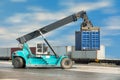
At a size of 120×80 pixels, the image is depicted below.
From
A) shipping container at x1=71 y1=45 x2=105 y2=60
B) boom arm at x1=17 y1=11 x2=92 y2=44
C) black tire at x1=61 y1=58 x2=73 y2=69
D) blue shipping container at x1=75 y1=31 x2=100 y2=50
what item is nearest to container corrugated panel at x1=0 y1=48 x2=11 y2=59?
shipping container at x1=71 y1=45 x2=105 y2=60

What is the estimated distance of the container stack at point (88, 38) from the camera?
131ft

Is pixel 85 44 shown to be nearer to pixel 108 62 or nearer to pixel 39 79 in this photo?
pixel 108 62

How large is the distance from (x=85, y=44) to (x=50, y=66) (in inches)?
343

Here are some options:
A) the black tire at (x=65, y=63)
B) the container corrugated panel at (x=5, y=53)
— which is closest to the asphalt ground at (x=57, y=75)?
the black tire at (x=65, y=63)

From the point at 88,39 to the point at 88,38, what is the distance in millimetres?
245

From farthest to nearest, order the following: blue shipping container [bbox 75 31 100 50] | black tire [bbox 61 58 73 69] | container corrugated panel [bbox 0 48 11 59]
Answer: container corrugated panel [bbox 0 48 11 59]
blue shipping container [bbox 75 31 100 50]
black tire [bbox 61 58 73 69]

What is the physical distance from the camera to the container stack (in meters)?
40.0

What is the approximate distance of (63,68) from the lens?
35.7 metres

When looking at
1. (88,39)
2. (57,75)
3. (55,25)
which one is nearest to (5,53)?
(88,39)

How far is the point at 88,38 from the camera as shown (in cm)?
4153

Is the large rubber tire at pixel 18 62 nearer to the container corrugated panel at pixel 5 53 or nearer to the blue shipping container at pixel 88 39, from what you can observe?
the blue shipping container at pixel 88 39

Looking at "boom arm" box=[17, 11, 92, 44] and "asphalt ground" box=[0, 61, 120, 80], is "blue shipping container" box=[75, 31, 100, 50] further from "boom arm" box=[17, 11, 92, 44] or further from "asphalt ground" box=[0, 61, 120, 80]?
"asphalt ground" box=[0, 61, 120, 80]

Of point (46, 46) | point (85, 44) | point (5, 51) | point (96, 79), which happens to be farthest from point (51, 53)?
point (5, 51)

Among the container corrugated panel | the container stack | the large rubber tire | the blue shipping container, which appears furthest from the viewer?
the container corrugated panel
